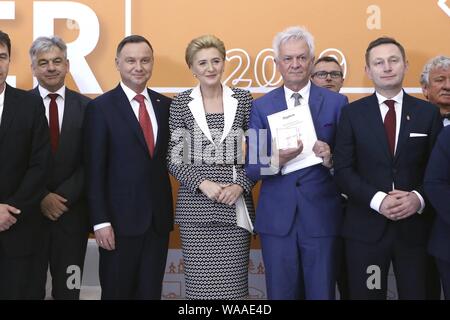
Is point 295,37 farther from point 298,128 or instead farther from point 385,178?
point 385,178

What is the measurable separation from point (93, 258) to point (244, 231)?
1.66 m

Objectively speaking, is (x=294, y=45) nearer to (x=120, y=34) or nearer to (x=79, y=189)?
(x=79, y=189)

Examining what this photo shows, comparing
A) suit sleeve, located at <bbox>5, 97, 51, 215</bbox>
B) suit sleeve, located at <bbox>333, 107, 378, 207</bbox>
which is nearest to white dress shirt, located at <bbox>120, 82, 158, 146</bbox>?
suit sleeve, located at <bbox>5, 97, 51, 215</bbox>

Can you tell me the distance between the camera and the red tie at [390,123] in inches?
119

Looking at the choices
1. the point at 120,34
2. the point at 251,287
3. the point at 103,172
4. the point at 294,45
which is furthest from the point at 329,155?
the point at 120,34

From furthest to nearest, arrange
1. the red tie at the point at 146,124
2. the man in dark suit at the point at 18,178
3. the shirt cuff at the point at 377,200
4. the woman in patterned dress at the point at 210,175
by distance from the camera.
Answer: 1. the red tie at the point at 146,124
2. the woman in patterned dress at the point at 210,175
3. the man in dark suit at the point at 18,178
4. the shirt cuff at the point at 377,200

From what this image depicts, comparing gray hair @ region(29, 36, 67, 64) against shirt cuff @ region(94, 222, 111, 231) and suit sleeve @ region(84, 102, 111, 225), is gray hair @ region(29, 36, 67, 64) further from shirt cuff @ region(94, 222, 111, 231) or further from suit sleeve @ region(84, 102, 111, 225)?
shirt cuff @ region(94, 222, 111, 231)

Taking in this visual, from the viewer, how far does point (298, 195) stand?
3121 millimetres

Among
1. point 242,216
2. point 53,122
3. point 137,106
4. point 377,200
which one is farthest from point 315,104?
point 53,122

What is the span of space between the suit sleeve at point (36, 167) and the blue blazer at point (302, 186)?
1.06 metres

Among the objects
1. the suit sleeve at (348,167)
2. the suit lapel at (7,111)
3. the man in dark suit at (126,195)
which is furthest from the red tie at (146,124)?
the suit sleeve at (348,167)

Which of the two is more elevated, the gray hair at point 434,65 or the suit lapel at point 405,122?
the gray hair at point 434,65

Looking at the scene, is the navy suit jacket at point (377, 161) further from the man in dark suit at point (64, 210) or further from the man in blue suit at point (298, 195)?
the man in dark suit at point (64, 210)

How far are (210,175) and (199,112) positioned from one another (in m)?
0.35
